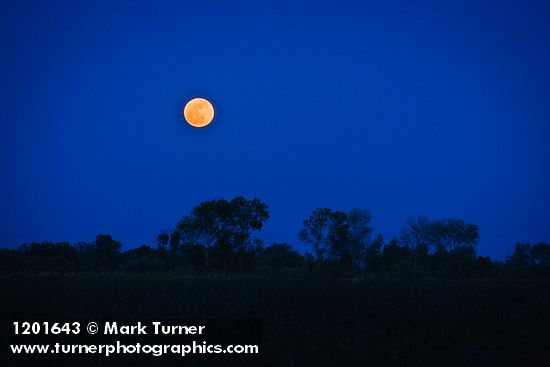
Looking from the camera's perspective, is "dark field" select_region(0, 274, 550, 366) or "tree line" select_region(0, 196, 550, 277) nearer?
"dark field" select_region(0, 274, 550, 366)

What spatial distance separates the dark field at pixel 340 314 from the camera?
5016mm

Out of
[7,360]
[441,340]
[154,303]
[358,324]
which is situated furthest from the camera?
[154,303]

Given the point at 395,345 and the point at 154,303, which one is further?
the point at 154,303

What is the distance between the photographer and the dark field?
16.5ft

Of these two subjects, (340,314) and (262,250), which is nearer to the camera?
(340,314)

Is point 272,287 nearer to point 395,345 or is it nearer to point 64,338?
point 395,345

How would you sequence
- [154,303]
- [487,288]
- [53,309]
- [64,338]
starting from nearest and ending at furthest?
[64,338] < [53,309] < [154,303] < [487,288]

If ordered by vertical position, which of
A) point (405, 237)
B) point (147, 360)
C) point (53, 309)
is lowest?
point (147, 360)

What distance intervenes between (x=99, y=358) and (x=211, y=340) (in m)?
1.43

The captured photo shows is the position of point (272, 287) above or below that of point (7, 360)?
above

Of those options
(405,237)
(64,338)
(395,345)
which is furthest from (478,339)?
(405,237)

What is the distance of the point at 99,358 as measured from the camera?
4.84 metres

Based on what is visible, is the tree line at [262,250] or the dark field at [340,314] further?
the tree line at [262,250]

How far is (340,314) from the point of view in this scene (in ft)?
22.0
